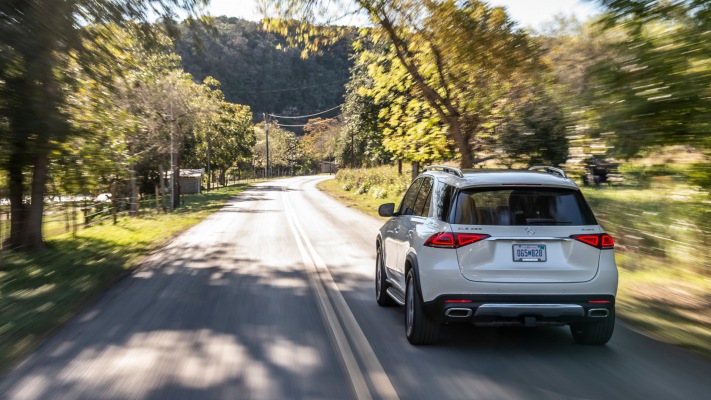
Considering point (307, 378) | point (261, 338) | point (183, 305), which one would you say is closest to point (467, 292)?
point (307, 378)

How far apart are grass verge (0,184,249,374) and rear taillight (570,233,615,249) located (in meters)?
4.92

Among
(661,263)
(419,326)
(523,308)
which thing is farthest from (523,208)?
(661,263)

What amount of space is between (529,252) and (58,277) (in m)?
7.87

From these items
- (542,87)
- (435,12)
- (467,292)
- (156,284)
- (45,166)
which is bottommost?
(156,284)

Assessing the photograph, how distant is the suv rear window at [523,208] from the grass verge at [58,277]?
13.4ft

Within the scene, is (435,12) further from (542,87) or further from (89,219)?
(89,219)

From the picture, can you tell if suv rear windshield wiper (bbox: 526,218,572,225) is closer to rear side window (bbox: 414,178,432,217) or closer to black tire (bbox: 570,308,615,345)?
black tire (bbox: 570,308,615,345)

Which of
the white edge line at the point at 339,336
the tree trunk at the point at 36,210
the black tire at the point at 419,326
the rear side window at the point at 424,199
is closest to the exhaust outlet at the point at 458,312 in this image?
the black tire at the point at 419,326

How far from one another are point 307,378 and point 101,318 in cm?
345

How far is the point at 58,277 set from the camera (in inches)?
407

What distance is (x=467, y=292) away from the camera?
552 centimetres

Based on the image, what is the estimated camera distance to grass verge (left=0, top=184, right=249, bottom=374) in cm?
673

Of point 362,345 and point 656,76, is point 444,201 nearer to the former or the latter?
point 362,345

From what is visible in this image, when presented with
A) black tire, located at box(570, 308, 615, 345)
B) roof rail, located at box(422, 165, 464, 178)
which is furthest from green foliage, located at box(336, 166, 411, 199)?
black tire, located at box(570, 308, 615, 345)
